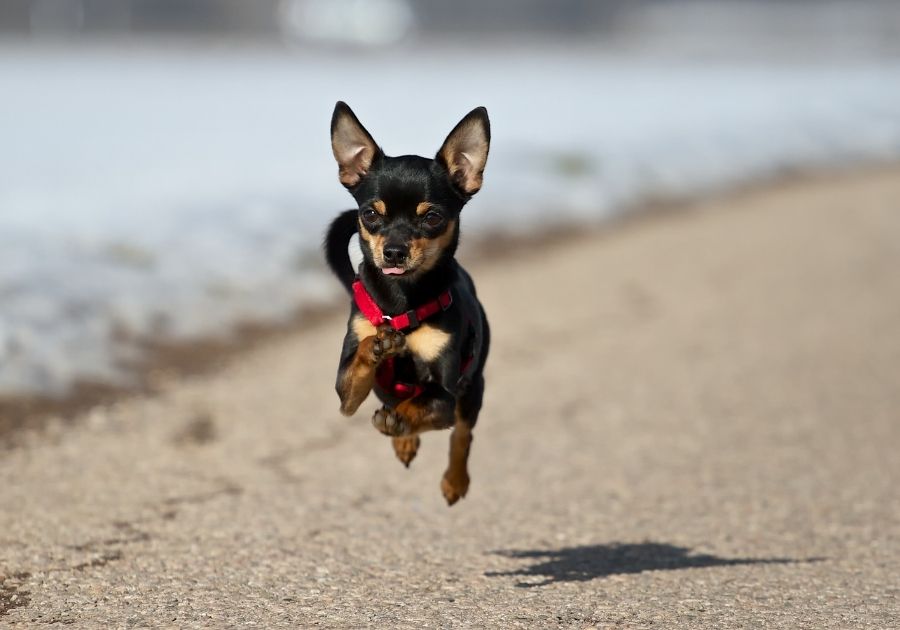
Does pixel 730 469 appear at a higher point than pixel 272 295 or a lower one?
lower

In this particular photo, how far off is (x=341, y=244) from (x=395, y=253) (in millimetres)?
706

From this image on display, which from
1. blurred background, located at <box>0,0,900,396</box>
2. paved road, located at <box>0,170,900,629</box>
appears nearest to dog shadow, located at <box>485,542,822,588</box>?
paved road, located at <box>0,170,900,629</box>

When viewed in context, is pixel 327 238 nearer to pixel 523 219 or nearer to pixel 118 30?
pixel 523 219

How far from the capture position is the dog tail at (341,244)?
5281 millimetres

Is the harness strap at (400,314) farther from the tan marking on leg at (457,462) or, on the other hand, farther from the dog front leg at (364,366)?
the tan marking on leg at (457,462)

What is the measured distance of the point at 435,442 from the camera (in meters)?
9.52

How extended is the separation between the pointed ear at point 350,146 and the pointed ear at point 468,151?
0.84 feet

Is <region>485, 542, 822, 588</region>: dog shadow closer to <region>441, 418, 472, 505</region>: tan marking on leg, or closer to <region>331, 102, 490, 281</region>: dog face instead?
<region>441, 418, 472, 505</region>: tan marking on leg

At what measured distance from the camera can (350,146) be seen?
4.95m

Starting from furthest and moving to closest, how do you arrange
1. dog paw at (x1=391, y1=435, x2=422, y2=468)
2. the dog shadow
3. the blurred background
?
1. the blurred background
2. the dog shadow
3. dog paw at (x1=391, y1=435, x2=422, y2=468)

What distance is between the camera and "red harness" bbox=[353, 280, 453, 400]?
15.8ft

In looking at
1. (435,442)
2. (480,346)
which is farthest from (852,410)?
(480,346)

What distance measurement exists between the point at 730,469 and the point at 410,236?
4884 millimetres

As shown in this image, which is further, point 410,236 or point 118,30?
point 118,30
